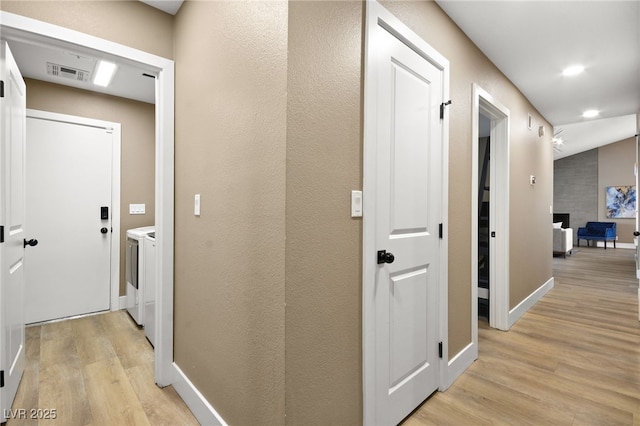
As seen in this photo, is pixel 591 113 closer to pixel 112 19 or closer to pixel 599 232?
pixel 112 19

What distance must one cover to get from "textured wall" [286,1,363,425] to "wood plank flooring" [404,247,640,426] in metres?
0.79

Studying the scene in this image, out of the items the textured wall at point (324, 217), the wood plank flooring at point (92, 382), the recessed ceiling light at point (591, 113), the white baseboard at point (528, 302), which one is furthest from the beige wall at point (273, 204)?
the recessed ceiling light at point (591, 113)

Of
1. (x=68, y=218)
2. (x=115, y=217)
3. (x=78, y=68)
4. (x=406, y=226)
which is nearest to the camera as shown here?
(x=406, y=226)

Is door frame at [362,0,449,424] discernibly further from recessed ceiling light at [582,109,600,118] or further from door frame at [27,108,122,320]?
recessed ceiling light at [582,109,600,118]

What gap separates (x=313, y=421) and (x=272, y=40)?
154 cm

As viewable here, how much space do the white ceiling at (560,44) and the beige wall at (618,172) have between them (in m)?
7.61

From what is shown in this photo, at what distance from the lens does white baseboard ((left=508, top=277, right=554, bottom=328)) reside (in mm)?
3248

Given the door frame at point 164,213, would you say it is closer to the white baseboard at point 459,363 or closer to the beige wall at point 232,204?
the beige wall at point 232,204

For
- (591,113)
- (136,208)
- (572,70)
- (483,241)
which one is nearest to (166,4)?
(136,208)

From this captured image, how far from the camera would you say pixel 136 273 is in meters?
3.00

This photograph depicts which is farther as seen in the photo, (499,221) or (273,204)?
(499,221)

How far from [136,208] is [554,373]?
4.31 metres

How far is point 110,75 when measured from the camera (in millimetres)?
2994

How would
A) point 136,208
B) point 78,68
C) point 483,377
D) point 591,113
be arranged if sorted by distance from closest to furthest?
point 483,377
point 78,68
point 136,208
point 591,113
